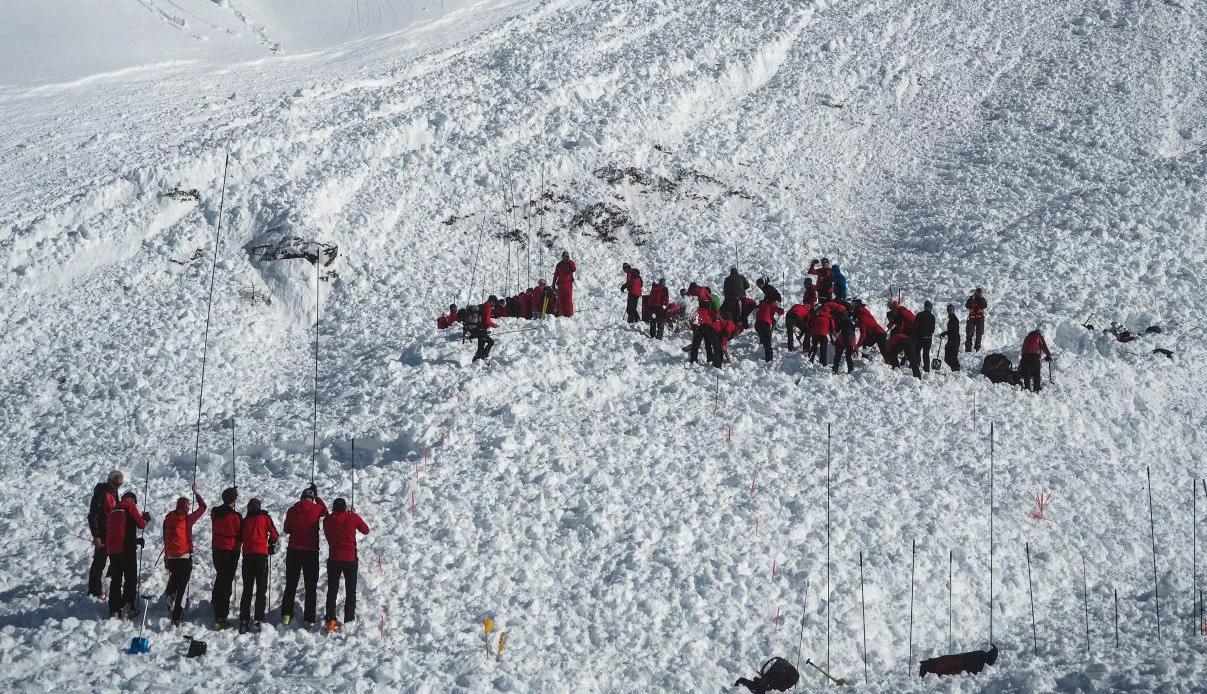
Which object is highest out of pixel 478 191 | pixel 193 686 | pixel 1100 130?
pixel 1100 130

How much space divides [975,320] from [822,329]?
3754mm

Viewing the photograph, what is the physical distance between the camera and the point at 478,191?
82.0 feet

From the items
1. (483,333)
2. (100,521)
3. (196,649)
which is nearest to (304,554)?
(196,649)

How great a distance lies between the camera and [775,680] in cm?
966

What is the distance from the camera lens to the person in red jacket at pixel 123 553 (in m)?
9.95

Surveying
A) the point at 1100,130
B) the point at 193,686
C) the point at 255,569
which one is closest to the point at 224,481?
the point at 255,569

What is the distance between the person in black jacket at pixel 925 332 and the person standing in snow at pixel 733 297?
3171 mm

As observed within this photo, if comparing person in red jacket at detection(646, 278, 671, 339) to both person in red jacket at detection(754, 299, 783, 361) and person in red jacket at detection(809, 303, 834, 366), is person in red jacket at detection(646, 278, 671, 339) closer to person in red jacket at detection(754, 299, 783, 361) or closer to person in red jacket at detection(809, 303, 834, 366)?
person in red jacket at detection(754, 299, 783, 361)

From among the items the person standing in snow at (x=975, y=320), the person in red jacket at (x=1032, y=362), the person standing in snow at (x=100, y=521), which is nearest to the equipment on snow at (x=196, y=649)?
the person standing in snow at (x=100, y=521)

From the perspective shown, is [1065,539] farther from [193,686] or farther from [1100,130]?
[1100,130]

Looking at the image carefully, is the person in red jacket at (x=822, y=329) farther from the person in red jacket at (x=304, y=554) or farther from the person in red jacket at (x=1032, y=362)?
the person in red jacket at (x=304, y=554)

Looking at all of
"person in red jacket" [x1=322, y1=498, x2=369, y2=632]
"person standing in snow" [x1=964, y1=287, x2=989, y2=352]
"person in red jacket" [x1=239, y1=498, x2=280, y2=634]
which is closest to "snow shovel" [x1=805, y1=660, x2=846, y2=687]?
"person in red jacket" [x1=322, y1=498, x2=369, y2=632]

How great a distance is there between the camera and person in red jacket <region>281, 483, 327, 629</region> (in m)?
10.2

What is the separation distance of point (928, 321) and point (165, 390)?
44.3ft
